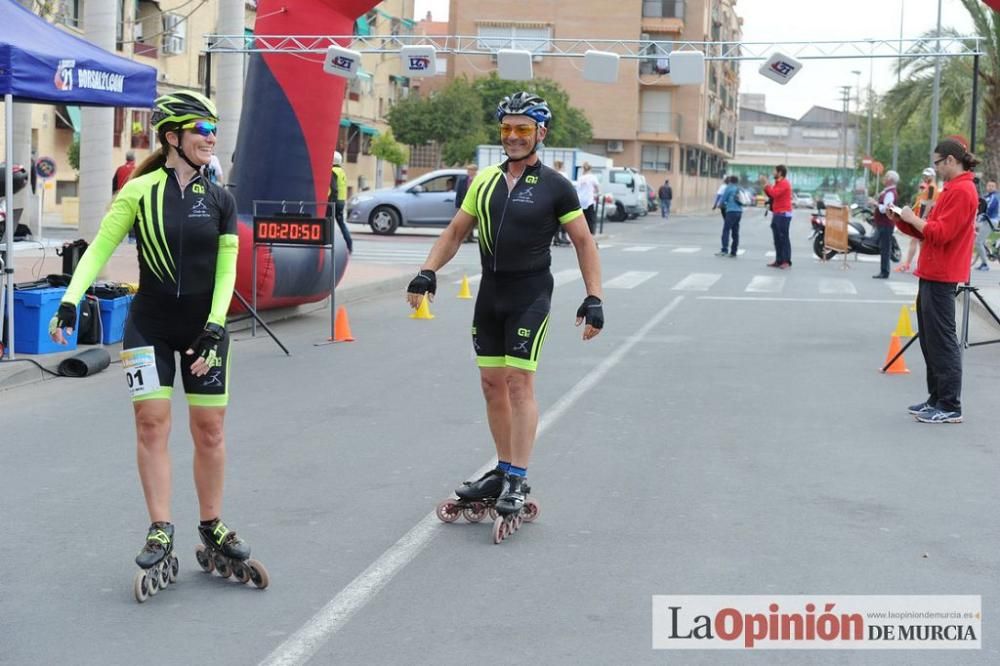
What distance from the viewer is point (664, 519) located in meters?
6.66

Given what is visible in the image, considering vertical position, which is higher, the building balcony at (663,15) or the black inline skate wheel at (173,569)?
the building balcony at (663,15)

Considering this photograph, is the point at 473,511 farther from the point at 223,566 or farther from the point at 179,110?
the point at 179,110

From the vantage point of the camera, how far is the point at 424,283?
6676mm

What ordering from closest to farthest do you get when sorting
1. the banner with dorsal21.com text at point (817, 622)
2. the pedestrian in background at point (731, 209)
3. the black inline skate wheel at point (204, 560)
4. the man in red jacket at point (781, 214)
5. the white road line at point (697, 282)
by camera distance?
the banner with dorsal21.com text at point (817, 622) → the black inline skate wheel at point (204, 560) → the white road line at point (697, 282) → the man in red jacket at point (781, 214) → the pedestrian in background at point (731, 209)

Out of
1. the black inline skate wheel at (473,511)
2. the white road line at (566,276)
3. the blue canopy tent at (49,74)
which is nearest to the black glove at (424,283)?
the black inline skate wheel at (473,511)

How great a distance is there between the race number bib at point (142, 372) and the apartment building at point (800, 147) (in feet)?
477

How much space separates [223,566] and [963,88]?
39304mm

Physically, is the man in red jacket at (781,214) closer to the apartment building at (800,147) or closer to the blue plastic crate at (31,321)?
the blue plastic crate at (31,321)

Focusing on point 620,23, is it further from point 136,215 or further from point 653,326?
point 136,215

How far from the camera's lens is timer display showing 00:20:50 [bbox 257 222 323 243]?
14117mm

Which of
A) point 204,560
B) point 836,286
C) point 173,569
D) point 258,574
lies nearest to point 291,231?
point 204,560

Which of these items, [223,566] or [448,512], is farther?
→ [448,512]

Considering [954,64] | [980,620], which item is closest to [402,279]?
[980,620]

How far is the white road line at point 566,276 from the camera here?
70.4ft
